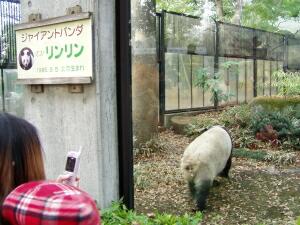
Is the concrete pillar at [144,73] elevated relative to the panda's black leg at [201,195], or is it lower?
elevated

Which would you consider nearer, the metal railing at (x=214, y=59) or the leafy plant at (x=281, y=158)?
the leafy plant at (x=281, y=158)

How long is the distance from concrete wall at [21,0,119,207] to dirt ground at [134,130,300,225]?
5.94 feet

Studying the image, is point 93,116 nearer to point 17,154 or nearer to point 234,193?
point 17,154

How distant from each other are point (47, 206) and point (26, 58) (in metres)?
2.15

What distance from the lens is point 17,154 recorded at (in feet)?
3.72

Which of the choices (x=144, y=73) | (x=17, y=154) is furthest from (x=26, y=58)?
(x=144, y=73)

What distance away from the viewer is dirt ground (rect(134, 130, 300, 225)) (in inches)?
185

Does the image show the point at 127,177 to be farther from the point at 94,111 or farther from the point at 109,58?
the point at 109,58

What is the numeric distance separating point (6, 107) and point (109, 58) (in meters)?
1.53

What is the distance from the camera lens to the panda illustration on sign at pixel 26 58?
2965mm

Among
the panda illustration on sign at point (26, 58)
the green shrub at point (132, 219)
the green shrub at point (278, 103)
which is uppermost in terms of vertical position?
the panda illustration on sign at point (26, 58)

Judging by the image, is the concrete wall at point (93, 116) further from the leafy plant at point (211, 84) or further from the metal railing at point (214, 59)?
the leafy plant at point (211, 84)

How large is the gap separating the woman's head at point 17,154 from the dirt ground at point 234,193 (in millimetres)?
3377

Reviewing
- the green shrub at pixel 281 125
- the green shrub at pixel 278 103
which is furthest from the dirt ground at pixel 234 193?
the green shrub at pixel 278 103
